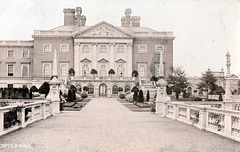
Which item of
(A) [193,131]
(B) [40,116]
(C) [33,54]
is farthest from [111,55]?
(A) [193,131]

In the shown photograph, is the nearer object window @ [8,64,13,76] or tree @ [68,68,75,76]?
tree @ [68,68,75,76]

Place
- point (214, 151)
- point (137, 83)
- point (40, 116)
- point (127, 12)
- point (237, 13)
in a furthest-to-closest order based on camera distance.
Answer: point (127, 12), point (137, 83), point (40, 116), point (237, 13), point (214, 151)

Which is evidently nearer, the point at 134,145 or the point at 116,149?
the point at 116,149

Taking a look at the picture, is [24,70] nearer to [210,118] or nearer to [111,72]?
[111,72]

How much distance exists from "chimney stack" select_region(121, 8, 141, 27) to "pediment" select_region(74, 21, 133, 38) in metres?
8.36

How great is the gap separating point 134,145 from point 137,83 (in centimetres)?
4979

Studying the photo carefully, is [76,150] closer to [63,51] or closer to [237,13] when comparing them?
[237,13]

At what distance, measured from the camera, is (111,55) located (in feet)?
211

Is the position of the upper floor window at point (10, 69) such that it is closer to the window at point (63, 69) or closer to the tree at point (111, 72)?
the window at point (63, 69)

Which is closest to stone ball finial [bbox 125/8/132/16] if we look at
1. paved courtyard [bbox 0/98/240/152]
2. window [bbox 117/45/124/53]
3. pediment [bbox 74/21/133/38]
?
pediment [bbox 74/21/133/38]

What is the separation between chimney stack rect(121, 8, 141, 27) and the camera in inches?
2824

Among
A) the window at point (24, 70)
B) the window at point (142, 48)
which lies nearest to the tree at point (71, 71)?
the window at point (24, 70)

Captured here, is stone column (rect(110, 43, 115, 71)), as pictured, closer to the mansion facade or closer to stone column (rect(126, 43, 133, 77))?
the mansion facade

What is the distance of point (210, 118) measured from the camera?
484 inches
